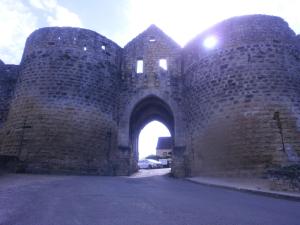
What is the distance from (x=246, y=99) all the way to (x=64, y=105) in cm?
795

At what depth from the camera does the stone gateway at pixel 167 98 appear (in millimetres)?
9781

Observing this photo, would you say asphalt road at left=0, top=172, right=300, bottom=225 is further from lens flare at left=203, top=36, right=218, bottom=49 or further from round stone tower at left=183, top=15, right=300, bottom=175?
lens flare at left=203, top=36, right=218, bottom=49

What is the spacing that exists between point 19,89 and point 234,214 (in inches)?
458

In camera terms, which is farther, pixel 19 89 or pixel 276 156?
pixel 19 89

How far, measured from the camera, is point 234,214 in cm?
420

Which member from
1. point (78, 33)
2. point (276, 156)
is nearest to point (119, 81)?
point (78, 33)

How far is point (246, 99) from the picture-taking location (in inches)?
400

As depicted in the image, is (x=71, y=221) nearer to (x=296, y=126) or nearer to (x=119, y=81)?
(x=296, y=126)

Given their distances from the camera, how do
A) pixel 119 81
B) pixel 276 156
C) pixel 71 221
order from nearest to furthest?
pixel 71 221
pixel 276 156
pixel 119 81

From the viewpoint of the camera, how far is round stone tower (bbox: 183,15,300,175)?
9320mm

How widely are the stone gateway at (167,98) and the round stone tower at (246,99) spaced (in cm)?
4

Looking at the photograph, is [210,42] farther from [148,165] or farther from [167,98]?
[148,165]

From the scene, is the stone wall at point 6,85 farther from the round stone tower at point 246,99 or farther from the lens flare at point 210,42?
the lens flare at point 210,42

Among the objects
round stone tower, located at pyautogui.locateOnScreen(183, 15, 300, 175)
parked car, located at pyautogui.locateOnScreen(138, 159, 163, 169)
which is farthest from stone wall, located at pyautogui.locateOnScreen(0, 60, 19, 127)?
parked car, located at pyautogui.locateOnScreen(138, 159, 163, 169)
